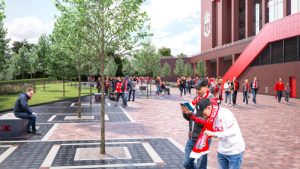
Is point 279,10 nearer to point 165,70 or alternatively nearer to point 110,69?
point 165,70

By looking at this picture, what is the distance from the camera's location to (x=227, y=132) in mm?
4469

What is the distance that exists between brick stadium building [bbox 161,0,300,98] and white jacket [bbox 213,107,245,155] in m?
29.1

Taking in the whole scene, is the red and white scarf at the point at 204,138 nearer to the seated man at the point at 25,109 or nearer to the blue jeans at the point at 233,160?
the blue jeans at the point at 233,160

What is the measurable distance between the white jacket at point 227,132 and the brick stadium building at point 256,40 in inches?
1146

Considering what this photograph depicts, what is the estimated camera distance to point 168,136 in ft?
38.2

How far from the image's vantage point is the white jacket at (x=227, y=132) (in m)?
4.48

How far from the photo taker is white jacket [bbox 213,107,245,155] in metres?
4.48

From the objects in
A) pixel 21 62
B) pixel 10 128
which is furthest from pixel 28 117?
pixel 21 62

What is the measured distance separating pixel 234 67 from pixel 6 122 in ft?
125

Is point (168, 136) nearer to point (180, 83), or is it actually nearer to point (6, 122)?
point (6, 122)

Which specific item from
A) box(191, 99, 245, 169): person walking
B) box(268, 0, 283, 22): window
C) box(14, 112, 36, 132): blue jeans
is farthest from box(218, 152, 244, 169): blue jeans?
box(268, 0, 283, 22): window

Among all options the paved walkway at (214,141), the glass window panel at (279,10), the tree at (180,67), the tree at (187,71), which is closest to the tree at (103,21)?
the paved walkway at (214,141)

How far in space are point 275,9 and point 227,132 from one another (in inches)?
1728

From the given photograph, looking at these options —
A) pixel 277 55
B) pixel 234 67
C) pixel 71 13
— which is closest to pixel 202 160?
pixel 71 13
